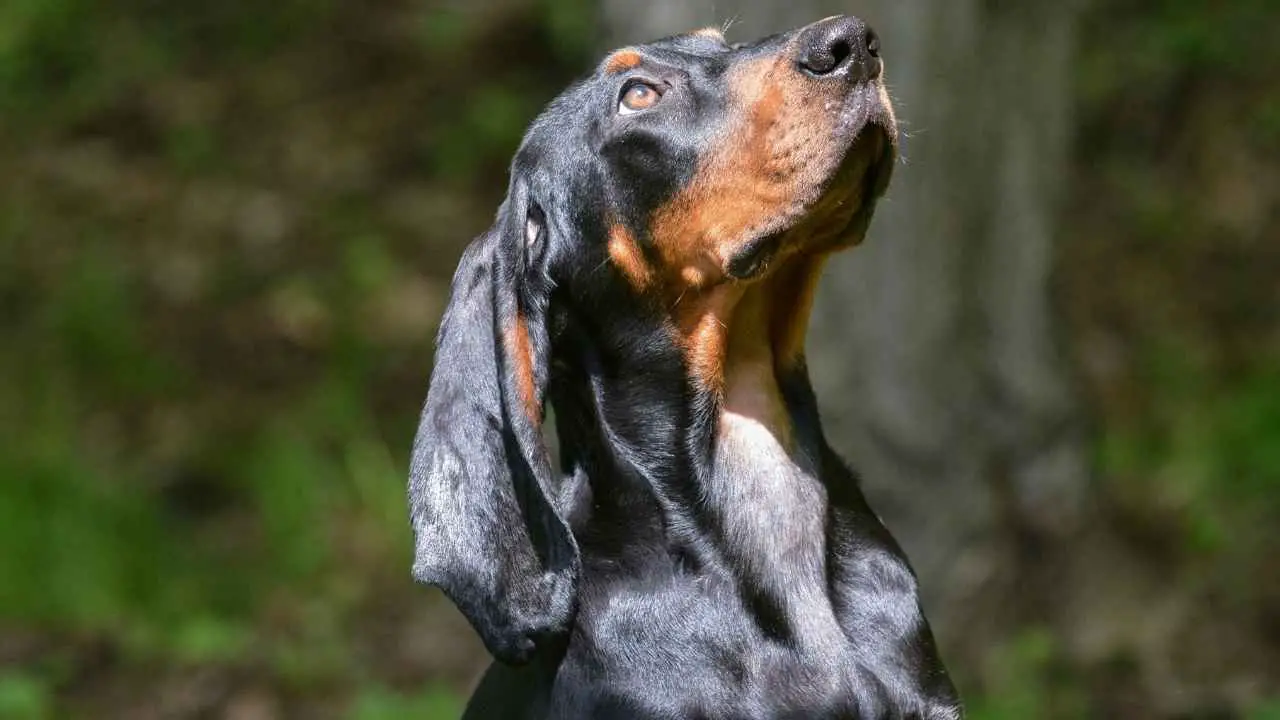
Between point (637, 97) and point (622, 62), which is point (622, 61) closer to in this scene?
point (622, 62)

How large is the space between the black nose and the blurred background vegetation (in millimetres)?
3195

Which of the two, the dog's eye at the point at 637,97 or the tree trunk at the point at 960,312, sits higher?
the dog's eye at the point at 637,97

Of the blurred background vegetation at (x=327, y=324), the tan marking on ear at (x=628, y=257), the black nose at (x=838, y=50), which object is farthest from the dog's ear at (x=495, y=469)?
the blurred background vegetation at (x=327, y=324)

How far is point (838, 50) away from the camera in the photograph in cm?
393

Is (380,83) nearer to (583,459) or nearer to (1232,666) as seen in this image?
(1232,666)

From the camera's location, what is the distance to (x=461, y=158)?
10.6 meters

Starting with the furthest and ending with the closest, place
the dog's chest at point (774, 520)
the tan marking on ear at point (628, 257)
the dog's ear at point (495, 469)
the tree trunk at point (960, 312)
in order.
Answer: the tree trunk at point (960, 312) → the tan marking on ear at point (628, 257) → the dog's chest at point (774, 520) → the dog's ear at point (495, 469)

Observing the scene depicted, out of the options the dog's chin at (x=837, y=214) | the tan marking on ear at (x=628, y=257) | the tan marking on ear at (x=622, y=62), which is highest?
the tan marking on ear at (x=622, y=62)

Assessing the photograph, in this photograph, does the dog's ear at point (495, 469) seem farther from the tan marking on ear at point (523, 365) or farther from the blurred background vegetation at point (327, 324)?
the blurred background vegetation at point (327, 324)

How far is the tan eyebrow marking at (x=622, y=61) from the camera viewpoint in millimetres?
4262

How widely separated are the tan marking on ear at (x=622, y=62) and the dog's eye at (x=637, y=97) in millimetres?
54

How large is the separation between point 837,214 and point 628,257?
47 cm

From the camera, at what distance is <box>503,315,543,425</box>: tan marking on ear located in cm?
399

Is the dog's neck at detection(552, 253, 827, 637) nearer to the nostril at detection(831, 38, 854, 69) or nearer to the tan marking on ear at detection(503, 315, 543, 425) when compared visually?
the tan marking on ear at detection(503, 315, 543, 425)
